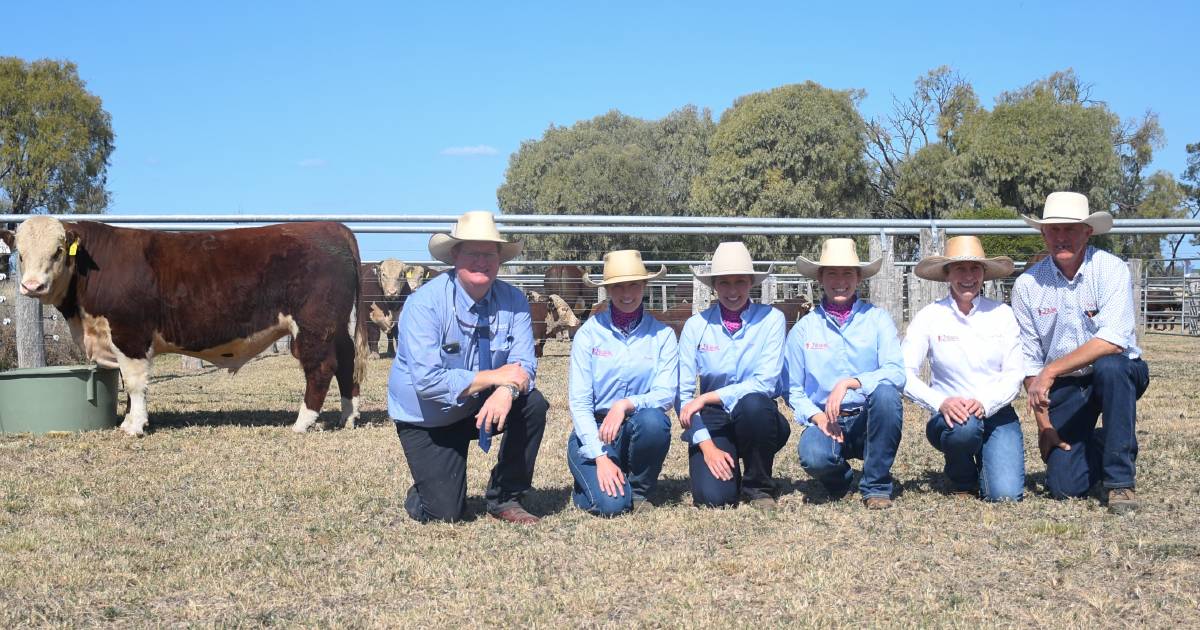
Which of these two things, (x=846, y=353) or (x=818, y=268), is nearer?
A: (x=846, y=353)

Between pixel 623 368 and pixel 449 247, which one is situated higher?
pixel 449 247

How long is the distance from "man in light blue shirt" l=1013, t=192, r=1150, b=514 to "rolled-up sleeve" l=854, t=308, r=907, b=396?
61cm

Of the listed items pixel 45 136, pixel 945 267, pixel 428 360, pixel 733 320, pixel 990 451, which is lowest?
pixel 990 451

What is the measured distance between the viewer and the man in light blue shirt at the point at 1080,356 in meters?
4.77

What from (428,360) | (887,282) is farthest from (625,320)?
(887,282)

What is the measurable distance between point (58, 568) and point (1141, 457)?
5.30 meters

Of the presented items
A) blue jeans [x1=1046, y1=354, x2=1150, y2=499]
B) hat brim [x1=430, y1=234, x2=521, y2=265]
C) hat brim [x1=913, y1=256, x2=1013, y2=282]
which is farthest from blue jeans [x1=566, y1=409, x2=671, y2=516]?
blue jeans [x1=1046, y1=354, x2=1150, y2=499]

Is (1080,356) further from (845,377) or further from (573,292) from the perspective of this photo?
(573,292)

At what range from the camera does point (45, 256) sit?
7.49 meters

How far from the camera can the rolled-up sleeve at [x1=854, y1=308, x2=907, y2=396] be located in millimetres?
4824

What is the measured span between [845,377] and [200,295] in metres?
4.93

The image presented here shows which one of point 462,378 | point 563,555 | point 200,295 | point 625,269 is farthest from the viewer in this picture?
point 200,295

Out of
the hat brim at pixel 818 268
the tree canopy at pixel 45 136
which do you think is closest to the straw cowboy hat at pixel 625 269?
the hat brim at pixel 818 268

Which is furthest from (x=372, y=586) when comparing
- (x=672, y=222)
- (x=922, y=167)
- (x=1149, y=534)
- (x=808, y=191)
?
(x=922, y=167)
